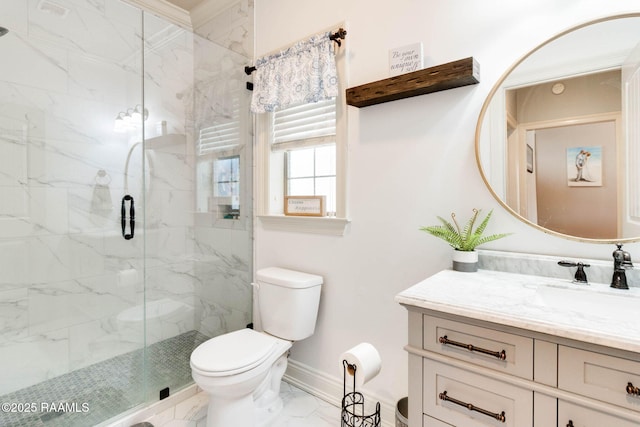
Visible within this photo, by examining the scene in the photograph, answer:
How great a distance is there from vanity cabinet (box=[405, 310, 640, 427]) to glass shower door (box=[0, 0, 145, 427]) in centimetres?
173

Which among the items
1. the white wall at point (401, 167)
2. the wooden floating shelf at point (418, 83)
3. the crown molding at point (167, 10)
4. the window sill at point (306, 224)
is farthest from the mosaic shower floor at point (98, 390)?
the crown molding at point (167, 10)

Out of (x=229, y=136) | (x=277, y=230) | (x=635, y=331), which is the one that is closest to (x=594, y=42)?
(x=635, y=331)

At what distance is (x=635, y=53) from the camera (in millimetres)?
1199

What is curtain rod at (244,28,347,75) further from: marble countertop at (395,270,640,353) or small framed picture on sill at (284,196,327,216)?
marble countertop at (395,270,640,353)

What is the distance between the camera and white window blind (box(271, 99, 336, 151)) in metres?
2.09

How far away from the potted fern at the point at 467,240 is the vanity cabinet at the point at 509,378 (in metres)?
0.45

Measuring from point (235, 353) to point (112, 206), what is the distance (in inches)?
53.1

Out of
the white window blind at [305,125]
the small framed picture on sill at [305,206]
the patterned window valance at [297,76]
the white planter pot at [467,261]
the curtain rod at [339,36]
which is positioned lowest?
the white planter pot at [467,261]

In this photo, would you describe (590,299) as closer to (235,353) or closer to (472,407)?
(472,407)

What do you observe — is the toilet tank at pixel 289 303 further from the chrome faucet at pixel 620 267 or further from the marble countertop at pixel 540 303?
the chrome faucet at pixel 620 267

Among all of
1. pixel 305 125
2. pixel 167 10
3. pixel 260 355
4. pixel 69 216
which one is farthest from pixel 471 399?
pixel 167 10

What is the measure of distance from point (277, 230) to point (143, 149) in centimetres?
107

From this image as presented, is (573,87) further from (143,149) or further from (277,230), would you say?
(143,149)

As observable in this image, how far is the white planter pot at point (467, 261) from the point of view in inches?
55.7
